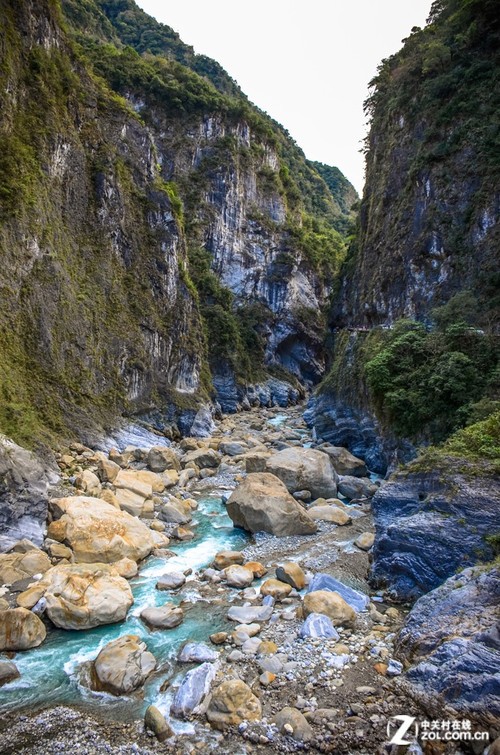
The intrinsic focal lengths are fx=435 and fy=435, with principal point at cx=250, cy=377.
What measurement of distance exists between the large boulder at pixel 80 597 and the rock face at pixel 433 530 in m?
4.94

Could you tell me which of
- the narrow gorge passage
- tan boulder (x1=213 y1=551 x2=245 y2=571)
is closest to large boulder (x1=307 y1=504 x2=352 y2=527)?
the narrow gorge passage

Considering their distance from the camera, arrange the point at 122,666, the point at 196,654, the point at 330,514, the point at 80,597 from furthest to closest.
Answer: the point at 330,514, the point at 80,597, the point at 196,654, the point at 122,666

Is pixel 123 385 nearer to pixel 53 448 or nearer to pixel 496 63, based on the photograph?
pixel 53 448

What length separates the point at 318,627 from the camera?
22.9ft

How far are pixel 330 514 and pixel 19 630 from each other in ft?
27.5

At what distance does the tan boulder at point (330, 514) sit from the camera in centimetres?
1236

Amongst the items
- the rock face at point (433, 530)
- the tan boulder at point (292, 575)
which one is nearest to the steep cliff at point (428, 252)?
the rock face at point (433, 530)

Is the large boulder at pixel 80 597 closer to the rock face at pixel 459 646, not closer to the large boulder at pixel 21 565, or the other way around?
the large boulder at pixel 21 565

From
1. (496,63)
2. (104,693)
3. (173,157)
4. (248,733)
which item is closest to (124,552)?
(104,693)

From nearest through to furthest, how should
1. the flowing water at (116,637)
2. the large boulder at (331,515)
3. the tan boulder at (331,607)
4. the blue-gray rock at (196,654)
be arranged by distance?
1. the flowing water at (116,637)
2. the blue-gray rock at (196,654)
3. the tan boulder at (331,607)
4. the large boulder at (331,515)

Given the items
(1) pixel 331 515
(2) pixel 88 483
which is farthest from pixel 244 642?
(2) pixel 88 483

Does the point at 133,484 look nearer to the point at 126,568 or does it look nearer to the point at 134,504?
the point at 134,504

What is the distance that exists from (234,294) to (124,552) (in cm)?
3764

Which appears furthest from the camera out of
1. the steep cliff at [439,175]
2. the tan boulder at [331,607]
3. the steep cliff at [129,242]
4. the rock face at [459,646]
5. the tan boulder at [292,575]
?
the steep cliff at [439,175]
